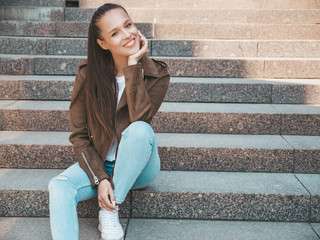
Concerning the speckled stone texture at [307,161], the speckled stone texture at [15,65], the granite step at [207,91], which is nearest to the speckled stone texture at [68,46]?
the speckled stone texture at [15,65]

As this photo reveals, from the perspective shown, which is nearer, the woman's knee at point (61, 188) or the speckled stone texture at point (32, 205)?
the woman's knee at point (61, 188)

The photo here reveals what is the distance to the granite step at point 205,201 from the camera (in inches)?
89.4

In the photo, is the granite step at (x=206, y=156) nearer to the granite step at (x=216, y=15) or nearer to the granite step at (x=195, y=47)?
the granite step at (x=195, y=47)

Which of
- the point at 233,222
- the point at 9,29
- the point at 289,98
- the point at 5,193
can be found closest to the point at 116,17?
the point at 5,193

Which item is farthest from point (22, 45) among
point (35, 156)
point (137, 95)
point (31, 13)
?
point (137, 95)

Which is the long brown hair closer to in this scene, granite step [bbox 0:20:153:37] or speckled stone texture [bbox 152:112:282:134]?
speckled stone texture [bbox 152:112:282:134]

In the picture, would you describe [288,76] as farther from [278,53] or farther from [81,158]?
[81,158]

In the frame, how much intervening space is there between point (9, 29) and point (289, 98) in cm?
338

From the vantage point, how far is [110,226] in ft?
6.47

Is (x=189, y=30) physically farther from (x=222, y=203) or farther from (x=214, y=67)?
(x=222, y=203)

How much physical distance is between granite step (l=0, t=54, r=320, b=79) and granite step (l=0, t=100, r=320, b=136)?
0.71 meters

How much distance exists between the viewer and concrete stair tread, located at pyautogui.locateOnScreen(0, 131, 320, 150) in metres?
2.63

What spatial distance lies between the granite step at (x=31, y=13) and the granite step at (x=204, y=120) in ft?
6.99

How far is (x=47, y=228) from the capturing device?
2.18m
